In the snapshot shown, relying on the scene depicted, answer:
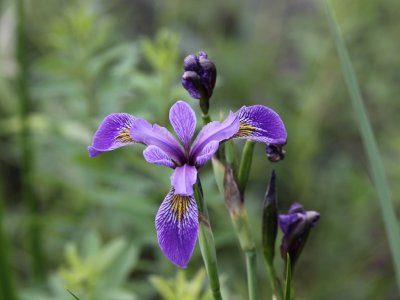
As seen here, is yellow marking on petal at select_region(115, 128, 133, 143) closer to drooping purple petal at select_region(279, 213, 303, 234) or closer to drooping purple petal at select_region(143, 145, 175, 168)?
drooping purple petal at select_region(143, 145, 175, 168)

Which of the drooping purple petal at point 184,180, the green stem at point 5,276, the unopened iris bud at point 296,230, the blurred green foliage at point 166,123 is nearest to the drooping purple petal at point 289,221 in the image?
the unopened iris bud at point 296,230

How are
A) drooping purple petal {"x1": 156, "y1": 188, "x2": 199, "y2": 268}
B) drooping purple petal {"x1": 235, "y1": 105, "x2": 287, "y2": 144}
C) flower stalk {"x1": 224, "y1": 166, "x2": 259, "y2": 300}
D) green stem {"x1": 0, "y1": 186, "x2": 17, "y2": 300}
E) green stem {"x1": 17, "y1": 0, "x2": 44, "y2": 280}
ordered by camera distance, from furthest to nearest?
1. green stem {"x1": 17, "y1": 0, "x2": 44, "y2": 280}
2. green stem {"x1": 0, "y1": 186, "x2": 17, "y2": 300}
3. flower stalk {"x1": 224, "y1": 166, "x2": 259, "y2": 300}
4. drooping purple petal {"x1": 235, "y1": 105, "x2": 287, "y2": 144}
5. drooping purple petal {"x1": 156, "y1": 188, "x2": 199, "y2": 268}

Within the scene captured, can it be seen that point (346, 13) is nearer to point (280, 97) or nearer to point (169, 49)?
point (280, 97)

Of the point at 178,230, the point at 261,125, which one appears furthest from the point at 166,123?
the point at 178,230

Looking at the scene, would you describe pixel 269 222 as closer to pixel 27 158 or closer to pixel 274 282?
pixel 274 282

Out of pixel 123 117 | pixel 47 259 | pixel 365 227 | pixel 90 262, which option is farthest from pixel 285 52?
pixel 123 117

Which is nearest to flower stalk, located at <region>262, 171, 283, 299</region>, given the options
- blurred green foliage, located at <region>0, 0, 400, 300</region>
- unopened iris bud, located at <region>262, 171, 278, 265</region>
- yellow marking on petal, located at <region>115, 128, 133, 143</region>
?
unopened iris bud, located at <region>262, 171, 278, 265</region>
